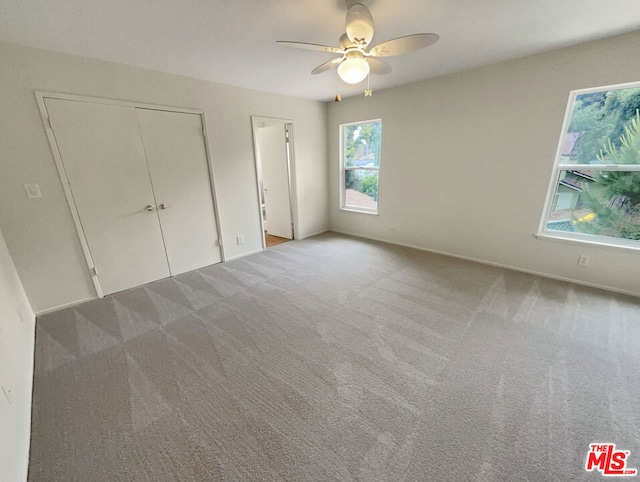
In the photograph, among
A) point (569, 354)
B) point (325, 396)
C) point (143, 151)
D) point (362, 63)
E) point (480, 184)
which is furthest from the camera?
point (480, 184)

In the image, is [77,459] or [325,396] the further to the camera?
[325,396]

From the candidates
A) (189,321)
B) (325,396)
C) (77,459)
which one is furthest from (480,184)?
(77,459)

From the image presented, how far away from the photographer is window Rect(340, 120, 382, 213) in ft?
13.9

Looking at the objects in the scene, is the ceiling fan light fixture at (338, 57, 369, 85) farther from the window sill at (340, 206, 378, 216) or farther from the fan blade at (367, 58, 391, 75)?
the window sill at (340, 206, 378, 216)

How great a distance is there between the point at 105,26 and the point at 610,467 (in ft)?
13.2

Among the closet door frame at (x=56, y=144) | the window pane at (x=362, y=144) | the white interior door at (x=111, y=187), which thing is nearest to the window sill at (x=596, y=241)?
the window pane at (x=362, y=144)

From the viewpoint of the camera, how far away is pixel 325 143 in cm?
475

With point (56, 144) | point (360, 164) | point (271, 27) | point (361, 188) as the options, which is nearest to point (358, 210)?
point (361, 188)

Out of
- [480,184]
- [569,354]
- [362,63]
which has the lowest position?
[569,354]

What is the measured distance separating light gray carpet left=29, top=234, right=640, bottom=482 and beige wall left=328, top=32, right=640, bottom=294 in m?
0.48

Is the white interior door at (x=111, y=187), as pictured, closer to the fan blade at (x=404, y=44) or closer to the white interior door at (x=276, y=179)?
the white interior door at (x=276, y=179)

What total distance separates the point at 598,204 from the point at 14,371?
16.6 feet

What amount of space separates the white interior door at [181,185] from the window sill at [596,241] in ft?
13.8

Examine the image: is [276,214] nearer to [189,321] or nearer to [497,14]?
[189,321]
